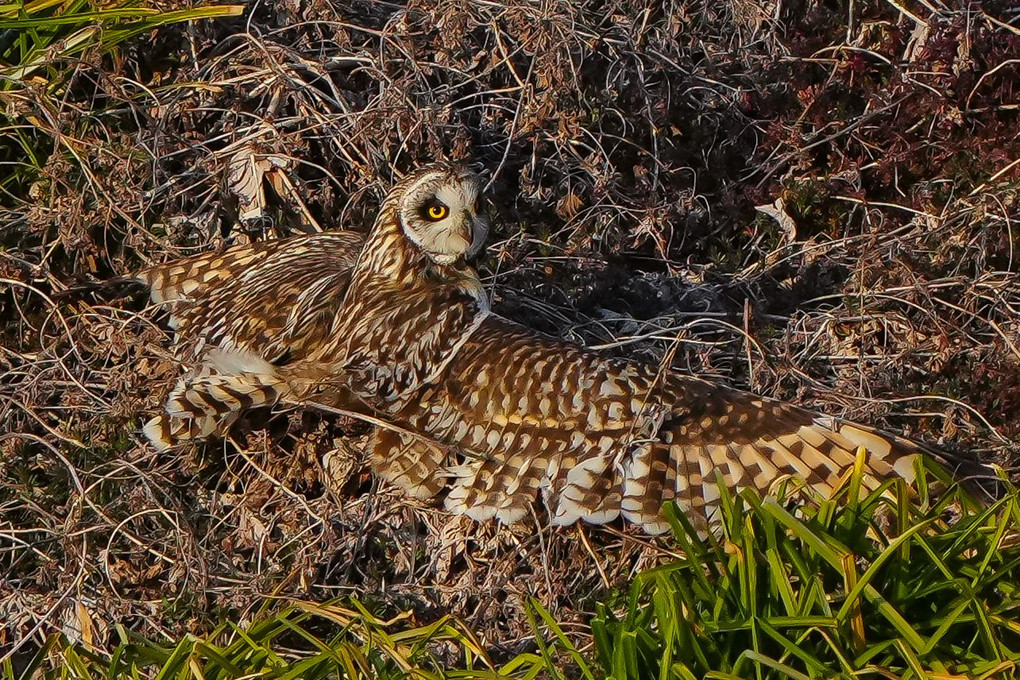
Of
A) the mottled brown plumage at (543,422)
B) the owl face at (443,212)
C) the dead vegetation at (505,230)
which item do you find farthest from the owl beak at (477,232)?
the dead vegetation at (505,230)

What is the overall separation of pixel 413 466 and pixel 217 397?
56 cm

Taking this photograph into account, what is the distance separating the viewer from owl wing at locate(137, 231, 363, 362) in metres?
3.20

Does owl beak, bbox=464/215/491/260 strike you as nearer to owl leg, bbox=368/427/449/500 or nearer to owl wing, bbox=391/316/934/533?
owl wing, bbox=391/316/934/533

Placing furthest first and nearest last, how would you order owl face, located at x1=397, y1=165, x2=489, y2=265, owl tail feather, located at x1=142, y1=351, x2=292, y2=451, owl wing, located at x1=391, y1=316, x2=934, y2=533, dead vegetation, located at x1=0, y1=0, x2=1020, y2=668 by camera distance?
owl face, located at x1=397, y1=165, x2=489, y2=265, dead vegetation, located at x1=0, y1=0, x2=1020, y2=668, owl tail feather, located at x1=142, y1=351, x2=292, y2=451, owl wing, located at x1=391, y1=316, x2=934, y2=533

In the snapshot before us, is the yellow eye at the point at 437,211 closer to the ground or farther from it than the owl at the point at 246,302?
farther from it

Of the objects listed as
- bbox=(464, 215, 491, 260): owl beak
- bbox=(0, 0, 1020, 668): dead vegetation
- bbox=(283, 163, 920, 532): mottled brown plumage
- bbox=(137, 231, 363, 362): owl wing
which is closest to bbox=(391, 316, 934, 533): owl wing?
bbox=(283, 163, 920, 532): mottled brown plumage

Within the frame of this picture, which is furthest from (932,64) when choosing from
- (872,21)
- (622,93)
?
(622,93)

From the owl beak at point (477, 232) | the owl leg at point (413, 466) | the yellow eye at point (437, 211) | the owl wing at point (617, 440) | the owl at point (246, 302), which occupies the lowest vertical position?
the owl leg at point (413, 466)

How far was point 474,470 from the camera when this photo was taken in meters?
3.02

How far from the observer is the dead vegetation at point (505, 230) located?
3107 millimetres

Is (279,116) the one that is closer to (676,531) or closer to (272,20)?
(272,20)

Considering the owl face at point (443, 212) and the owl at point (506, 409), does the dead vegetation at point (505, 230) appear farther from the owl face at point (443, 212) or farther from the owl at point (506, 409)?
the owl face at point (443, 212)

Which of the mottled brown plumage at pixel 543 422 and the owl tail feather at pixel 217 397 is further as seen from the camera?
the owl tail feather at pixel 217 397

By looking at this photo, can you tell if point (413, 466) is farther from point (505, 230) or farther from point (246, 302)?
point (505, 230)
